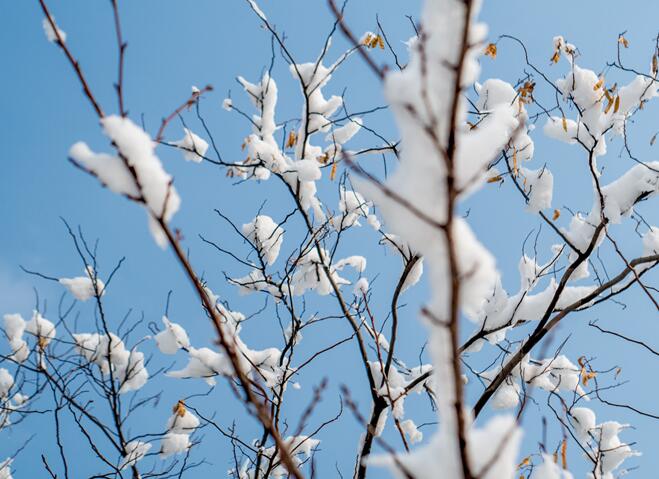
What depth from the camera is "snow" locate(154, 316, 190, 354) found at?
152 inches

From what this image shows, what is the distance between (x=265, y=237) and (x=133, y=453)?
6.86 feet

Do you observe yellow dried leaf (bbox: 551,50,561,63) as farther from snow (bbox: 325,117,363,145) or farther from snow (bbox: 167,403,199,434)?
snow (bbox: 167,403,199,434)

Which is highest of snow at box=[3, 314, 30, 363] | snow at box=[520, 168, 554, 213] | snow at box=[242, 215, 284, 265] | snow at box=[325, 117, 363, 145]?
snow at box=[325, 117, 363, 145]

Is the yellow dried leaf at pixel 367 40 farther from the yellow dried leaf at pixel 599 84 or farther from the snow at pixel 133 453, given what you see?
the snow at pixel 133 453

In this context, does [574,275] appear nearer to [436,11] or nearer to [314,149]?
[314,149]

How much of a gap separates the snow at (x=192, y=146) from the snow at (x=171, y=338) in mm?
A: 1418

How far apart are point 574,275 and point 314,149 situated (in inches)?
94.2

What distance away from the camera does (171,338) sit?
3867 millimetres

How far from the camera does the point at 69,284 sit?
4.18m

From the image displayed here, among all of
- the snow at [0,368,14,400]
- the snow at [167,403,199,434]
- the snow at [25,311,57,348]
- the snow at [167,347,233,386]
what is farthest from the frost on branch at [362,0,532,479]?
the snow at [0,368,14,400]

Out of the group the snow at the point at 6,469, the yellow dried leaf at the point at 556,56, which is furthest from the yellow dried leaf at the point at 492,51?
the snow at the point at 6,469

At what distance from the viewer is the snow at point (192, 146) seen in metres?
4.02

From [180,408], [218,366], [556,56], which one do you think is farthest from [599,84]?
[180,408]

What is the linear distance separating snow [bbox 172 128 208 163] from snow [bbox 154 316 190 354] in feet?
4.65
